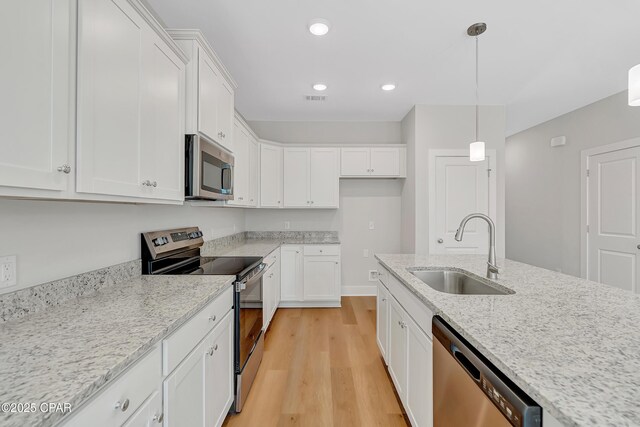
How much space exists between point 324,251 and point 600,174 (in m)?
3.68

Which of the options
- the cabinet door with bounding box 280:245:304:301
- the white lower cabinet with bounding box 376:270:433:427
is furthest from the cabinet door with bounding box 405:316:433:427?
the cabinet door with bounding box 280:245:304:301

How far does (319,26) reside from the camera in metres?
2.06

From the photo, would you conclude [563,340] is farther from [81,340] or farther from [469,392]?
[81,340]

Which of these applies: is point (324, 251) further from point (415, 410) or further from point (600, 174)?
point (600, 174)

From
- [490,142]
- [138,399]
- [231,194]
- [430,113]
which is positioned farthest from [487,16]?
[138,399]

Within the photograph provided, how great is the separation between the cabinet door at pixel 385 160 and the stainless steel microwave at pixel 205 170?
7.64 ft

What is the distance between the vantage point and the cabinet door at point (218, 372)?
1.38 metres

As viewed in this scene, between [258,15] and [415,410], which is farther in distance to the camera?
[258,15]

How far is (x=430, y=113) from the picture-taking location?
362 centimetres

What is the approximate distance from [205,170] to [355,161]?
99.3 inches

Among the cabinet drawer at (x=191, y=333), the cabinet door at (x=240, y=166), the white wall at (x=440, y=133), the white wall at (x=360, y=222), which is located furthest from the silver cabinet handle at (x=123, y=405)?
the white wall at (x=360, y=222)

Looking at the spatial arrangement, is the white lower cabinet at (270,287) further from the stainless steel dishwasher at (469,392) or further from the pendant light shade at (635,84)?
the pendant light shade at (635,84)

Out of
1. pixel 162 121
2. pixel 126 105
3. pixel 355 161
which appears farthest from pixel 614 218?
pixel 126 105

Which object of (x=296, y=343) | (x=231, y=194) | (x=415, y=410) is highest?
(x=231, y=194)
